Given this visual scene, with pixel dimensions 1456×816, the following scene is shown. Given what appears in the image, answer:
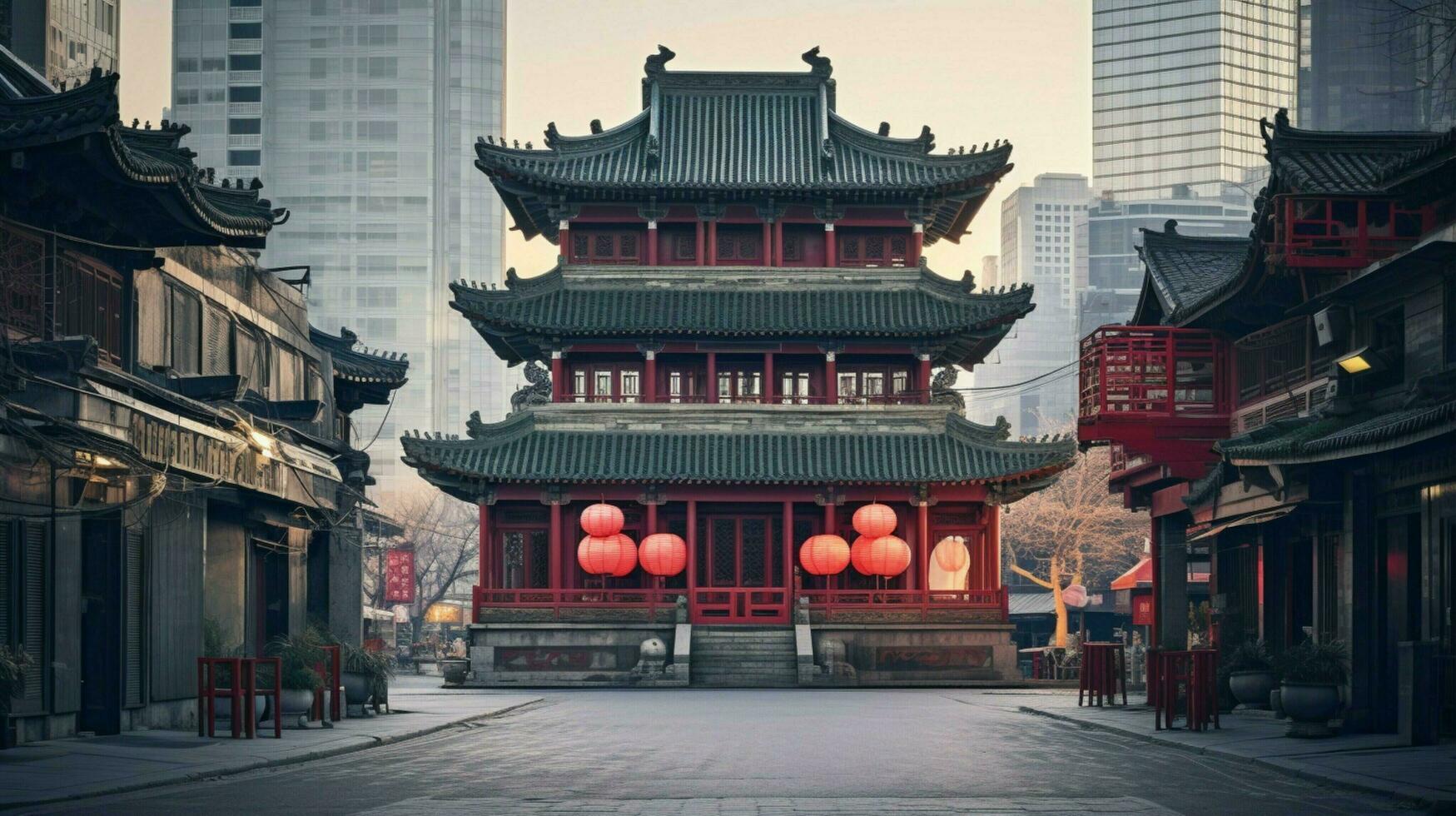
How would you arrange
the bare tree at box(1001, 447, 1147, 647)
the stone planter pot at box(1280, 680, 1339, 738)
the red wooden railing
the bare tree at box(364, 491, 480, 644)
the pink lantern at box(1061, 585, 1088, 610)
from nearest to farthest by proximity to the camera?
1. the stone planter pot at box(1280, 680, 1339, 738)
2. the red wooden railing
3. the pink lantern at box(1061, 585, 1088, 610)
4. the bare tree at box(1001, 447, 1147, 647)
5. the bare tree at box(364, 491, 480, 644)

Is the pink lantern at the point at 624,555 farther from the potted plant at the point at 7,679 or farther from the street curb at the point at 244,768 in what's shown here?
the potted plant at the point at 7,679

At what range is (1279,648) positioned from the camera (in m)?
32.2

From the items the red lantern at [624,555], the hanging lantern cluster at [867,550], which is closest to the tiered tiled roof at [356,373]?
the red lantern at [624,555]

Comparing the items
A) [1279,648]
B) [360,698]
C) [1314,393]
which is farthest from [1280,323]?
[360,698]

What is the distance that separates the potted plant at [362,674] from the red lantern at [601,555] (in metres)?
21.9

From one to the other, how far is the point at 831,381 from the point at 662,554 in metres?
7.95

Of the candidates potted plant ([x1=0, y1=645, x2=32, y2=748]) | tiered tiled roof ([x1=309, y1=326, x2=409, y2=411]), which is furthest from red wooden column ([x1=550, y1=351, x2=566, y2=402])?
potted plant ([x1=0, y1=645, x2=32, y2=748])

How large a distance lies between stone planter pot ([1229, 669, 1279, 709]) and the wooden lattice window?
106 feet

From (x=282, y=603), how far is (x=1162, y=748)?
1842 centimetres

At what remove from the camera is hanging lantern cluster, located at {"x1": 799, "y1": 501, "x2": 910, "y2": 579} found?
179 feet

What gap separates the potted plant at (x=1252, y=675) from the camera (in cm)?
3036

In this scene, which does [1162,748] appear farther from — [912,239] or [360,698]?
[912,239]

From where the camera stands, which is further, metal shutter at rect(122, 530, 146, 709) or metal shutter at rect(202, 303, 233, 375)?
metal shutter at rect(202, 303, 233, 375)

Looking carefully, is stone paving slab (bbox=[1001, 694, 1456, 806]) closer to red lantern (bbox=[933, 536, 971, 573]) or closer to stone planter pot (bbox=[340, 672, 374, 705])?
stone planter pot (bbox=[340, 672, 374, 705])
